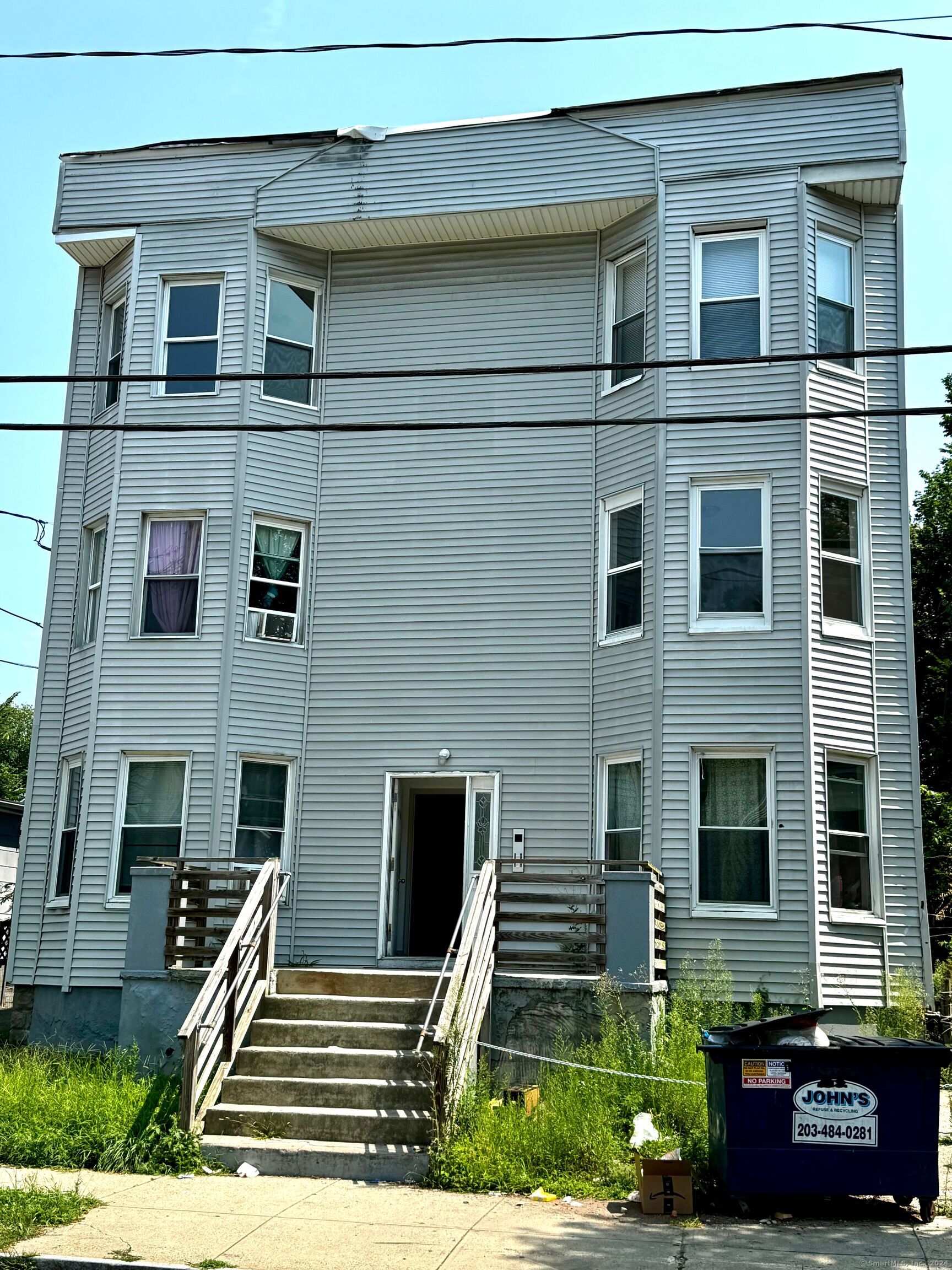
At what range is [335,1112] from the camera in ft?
36.5

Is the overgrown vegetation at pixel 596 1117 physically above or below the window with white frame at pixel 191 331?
below

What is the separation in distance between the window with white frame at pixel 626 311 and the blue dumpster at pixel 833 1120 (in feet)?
30.9

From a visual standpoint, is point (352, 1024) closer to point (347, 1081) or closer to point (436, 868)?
point (347, 1081)

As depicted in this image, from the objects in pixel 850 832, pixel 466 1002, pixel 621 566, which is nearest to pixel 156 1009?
pixel 466 1002

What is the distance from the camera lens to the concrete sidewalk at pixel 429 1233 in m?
8.01

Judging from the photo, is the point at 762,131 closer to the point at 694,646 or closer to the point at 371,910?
the point at 694,646

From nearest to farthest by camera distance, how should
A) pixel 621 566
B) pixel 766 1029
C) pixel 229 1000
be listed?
pixel 766 1029 → pixel 229 1000 → pixel 621 566

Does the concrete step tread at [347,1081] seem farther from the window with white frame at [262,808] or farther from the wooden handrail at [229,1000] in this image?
the window with white frame at [262,808]

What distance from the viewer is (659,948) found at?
1398 centimetres

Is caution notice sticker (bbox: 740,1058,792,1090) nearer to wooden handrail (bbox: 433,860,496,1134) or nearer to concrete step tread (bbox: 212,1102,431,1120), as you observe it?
wooden handrail (bbox: 433,860,496,1134)

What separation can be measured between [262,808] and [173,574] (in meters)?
3.22

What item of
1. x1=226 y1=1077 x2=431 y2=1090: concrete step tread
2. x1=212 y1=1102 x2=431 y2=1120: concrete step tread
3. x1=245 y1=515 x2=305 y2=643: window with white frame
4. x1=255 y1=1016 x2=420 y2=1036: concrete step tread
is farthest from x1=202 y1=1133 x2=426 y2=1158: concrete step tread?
x1=245 y1=515 x2=305 y2=643: window with white frame

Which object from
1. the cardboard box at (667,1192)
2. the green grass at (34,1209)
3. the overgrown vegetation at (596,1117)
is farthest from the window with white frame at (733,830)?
the green grass at (34,1209)

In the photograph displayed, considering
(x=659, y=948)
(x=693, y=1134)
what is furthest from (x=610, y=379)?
(x=693, y=1134)
